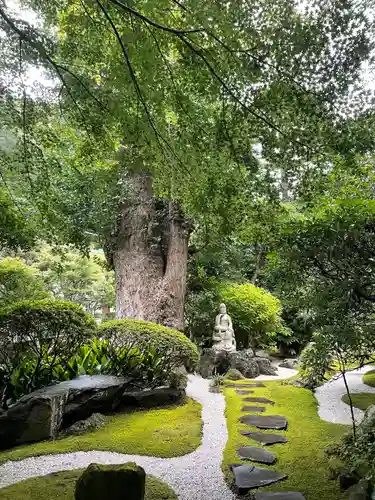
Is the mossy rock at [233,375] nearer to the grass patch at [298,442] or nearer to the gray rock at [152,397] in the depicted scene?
the grass patch at [298,442]

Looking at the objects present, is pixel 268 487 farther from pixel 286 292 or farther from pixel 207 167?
pixel 207 167

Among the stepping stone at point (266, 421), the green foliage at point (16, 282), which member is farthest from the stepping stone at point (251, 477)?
the green foliage at point (16, 282)

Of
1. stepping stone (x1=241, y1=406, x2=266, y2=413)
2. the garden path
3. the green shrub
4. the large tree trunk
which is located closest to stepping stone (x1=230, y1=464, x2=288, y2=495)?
the garden path

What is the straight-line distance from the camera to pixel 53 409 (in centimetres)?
448

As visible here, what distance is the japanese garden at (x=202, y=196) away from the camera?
9.03ft

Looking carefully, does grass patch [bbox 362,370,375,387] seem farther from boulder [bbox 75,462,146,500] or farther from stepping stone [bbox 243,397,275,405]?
boulder [bbox 75,462,146,500]

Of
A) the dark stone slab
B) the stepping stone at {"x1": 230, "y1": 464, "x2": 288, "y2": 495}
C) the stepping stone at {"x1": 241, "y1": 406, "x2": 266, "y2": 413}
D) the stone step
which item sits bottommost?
the stone step

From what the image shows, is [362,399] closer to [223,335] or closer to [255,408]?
[255,408]

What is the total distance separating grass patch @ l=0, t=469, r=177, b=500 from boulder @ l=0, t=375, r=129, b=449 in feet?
3.35

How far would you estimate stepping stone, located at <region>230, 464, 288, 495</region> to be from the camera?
131 inches

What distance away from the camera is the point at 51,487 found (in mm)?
3256

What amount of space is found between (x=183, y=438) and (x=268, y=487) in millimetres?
1556

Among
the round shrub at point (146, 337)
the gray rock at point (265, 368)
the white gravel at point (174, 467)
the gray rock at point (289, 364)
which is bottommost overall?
the gray rock at point (289, 364)

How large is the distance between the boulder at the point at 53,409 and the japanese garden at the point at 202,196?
2cm
